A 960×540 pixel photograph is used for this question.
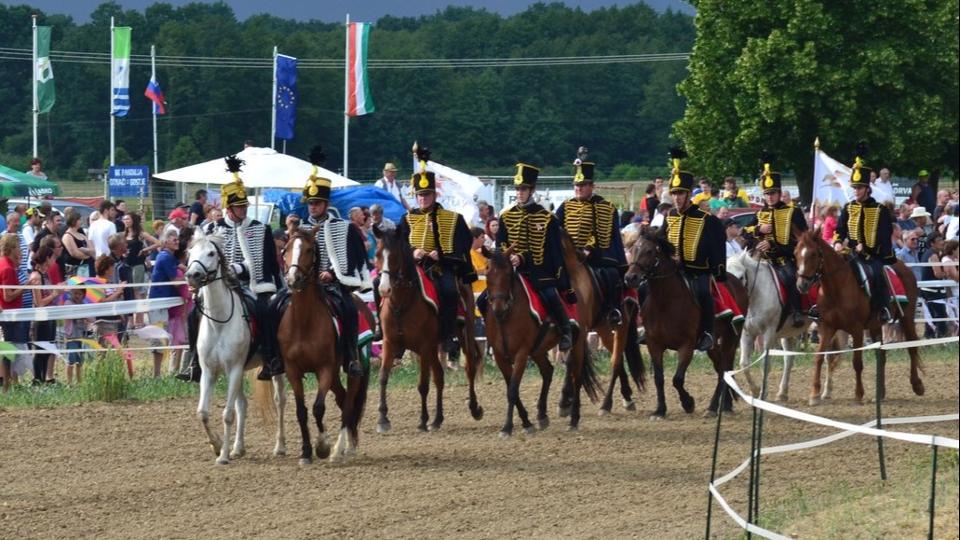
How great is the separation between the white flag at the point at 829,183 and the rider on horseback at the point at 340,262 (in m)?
11.4

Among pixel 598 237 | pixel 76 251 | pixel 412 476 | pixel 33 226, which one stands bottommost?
pixel 412 476

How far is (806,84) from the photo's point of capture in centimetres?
3650

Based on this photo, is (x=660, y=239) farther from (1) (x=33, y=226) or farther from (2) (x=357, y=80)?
(2) (x=357, y=80)

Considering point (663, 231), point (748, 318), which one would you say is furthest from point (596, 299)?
point (748, 318)

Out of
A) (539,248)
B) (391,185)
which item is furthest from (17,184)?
(539,248)

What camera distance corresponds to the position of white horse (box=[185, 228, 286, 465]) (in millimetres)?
13297

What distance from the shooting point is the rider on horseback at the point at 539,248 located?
1555cm

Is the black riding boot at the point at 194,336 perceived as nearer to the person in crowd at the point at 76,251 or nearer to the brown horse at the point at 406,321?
the brown horse at the point at 406,321

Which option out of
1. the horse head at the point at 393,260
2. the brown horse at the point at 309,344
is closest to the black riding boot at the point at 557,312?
the horse head at the point at 393,260

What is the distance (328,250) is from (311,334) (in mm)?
795

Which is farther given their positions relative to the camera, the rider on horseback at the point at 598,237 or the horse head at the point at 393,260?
the rider on horseback at the point at 598,237

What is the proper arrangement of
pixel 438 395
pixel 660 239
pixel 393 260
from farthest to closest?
pixel 660 239 → pixel 438 395 → pixel 393 260

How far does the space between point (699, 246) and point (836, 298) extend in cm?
217

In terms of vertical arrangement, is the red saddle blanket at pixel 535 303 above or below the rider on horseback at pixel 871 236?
below
